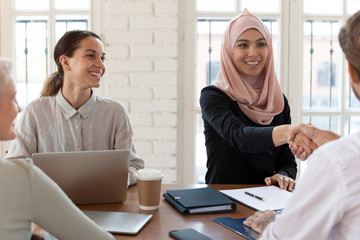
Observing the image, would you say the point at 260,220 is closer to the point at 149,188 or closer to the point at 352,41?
the point at 149,188

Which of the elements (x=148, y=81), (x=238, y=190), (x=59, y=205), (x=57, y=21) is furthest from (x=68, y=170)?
(x=57, y=21)

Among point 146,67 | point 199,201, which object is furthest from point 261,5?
point 199,201

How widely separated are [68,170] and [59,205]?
0.38 meters

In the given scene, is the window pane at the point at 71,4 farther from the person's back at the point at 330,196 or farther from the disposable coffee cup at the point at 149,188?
the person's back at the point at 330,196

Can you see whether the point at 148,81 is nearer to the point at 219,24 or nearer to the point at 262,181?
the point at 219,24

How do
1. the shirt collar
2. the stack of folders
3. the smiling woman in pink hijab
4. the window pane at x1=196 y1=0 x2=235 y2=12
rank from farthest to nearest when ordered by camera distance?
the window pane at x1=196 y1=0 x2=235 y2=12 < the shirt collar < the smiling woman in pink hijab < the stack of folders

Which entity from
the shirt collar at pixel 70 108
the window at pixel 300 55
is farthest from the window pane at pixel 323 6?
the shirt collar at pixel 70 108

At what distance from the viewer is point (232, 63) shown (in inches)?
81.6

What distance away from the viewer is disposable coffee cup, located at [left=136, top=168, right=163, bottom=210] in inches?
51.5

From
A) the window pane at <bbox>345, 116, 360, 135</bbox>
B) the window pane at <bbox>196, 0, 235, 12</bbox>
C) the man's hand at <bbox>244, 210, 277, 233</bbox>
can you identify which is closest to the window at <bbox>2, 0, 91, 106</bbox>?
the window pane at <bbox>196, 0, 235, 12</bbox>

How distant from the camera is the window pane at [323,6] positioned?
2.77 meters

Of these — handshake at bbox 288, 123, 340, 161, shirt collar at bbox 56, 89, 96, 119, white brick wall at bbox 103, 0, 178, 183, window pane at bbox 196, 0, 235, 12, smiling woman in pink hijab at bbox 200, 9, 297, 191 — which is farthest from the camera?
window pane at bbox 196, 0, 235, 12

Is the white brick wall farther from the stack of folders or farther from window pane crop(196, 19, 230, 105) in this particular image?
the stack of folders

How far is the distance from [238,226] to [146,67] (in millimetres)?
1596
